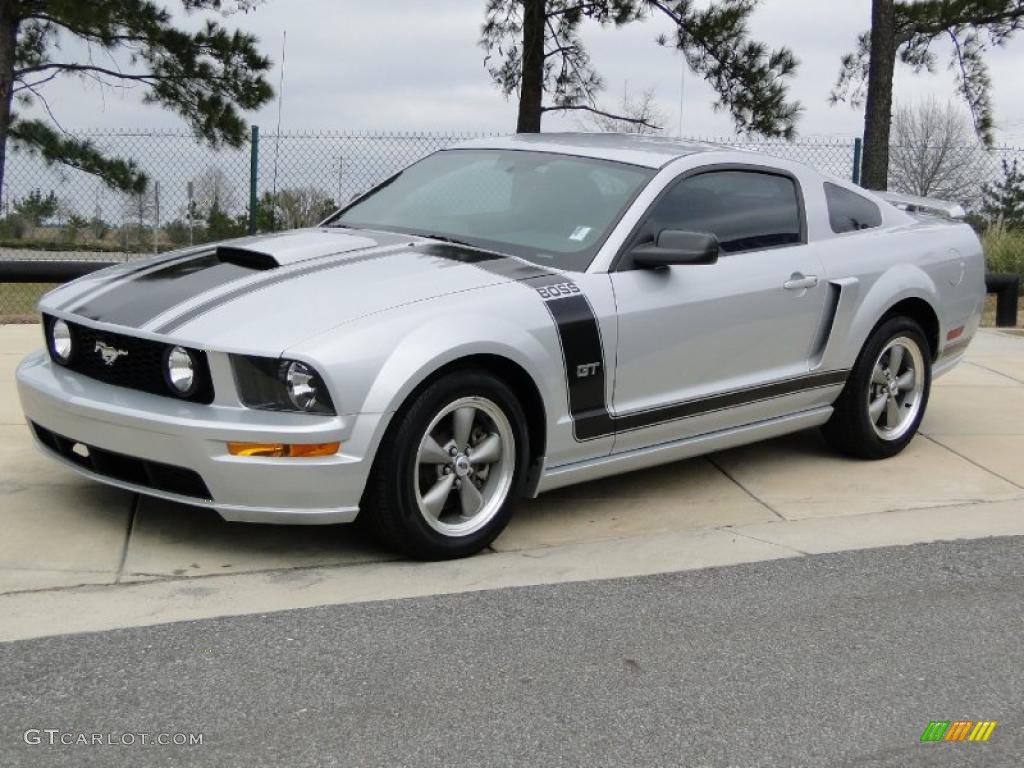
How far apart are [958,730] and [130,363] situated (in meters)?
2.97

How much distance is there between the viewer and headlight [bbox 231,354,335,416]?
461cm

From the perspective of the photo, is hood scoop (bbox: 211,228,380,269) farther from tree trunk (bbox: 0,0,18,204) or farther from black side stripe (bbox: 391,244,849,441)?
tree trunk (bbox: 0,0,18,204)

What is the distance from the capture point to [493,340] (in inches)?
195

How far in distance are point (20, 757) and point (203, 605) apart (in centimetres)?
118

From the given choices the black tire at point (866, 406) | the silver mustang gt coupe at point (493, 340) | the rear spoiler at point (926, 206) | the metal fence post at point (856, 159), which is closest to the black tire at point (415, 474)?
the silver mustang gt coupe at point (493, 340)

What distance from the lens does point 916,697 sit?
3.98 meters

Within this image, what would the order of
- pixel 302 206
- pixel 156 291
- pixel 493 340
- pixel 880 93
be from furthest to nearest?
pixel 880 93
pixel 302 206
pixel 156 291
pixel 493 340

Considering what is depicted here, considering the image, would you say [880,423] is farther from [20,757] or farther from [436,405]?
[20,757]

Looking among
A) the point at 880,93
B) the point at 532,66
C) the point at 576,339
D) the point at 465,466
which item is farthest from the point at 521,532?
the point at 880,93

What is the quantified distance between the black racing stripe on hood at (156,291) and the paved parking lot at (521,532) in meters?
0.84

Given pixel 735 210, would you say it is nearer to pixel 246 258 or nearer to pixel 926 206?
pixel 926 206

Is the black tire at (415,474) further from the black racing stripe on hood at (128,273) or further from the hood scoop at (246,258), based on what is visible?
the black racing stripe on hood at (128,273)

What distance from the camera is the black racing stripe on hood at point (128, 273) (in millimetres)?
5238

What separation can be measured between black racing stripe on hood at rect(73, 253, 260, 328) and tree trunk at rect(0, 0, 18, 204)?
10.9 metres
